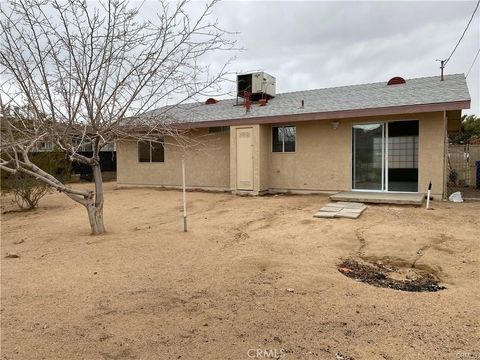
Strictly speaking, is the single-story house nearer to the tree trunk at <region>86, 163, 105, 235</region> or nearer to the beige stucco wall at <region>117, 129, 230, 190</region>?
the beige stucco wall at <region>117, 129, 230, 190</region>

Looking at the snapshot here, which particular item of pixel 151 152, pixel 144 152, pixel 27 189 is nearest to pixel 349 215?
pixel 27 189

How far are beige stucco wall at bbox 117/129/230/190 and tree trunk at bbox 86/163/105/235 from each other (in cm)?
578

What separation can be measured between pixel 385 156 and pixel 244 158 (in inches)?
170

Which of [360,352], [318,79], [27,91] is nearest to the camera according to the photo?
[360,352]

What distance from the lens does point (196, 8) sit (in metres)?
5.66

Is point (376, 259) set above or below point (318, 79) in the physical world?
below

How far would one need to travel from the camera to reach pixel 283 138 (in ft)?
40.8

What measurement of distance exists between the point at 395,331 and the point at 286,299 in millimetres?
1073

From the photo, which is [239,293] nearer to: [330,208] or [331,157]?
[330,208]

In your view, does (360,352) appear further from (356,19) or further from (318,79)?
(318,79)

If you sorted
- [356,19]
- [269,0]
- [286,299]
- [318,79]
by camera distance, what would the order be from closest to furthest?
1. [286,299]
2. [269,0]
3. [356,19]
4. [318,79]

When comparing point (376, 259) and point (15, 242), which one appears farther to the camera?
point (15, 242)

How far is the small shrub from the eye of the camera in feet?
37.1

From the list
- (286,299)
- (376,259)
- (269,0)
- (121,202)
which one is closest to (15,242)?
(121,202)
